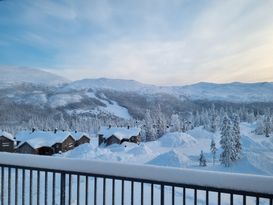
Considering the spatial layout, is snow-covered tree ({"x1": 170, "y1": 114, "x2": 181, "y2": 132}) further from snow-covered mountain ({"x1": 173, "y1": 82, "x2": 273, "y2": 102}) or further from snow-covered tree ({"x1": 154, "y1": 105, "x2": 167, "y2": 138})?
snow-covered mountain ({"x1": 173, "y1": 82, "x2": 273, "y2": 102})

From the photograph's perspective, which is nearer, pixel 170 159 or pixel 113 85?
pixel 113 85

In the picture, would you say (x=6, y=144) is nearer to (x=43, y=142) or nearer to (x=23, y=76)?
(x=43, y=142)

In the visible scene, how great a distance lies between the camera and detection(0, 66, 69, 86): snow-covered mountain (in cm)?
681

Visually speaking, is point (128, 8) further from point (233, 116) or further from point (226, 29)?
point (233, 116)

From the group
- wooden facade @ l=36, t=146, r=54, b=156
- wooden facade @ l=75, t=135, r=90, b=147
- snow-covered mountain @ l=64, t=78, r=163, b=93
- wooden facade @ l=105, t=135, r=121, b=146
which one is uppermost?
snow-covered mountain @ l=64, t=78, r=163, b=93

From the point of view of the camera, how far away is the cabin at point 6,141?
7.79 m

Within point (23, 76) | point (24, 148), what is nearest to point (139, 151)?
point (24, 148)

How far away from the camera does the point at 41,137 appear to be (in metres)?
10.9

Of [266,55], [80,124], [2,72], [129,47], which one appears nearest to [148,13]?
[129,47]

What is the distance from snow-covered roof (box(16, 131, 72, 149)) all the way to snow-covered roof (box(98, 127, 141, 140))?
5.09 metres

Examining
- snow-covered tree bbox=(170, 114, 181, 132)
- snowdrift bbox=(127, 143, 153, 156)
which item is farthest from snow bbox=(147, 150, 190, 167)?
snow-covered tree bbox=(170, 114, 181, 132)

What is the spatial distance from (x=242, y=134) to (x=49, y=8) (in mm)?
7787

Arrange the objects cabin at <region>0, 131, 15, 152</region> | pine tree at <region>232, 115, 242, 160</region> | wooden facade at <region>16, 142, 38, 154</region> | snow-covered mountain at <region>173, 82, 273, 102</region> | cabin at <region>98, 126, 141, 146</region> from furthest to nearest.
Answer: cabin at <region>98, 126, 141, 146</region>
wooden facade at <region>16, 142, 38, 154</region>
pine tree at <region>232, 115, 242, 160</region>
cabin at <region>0, 131, 15, 152</region>
snow-covered mountain at <region>173, 82, 273, 102</region>

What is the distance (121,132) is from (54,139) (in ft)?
21.6
